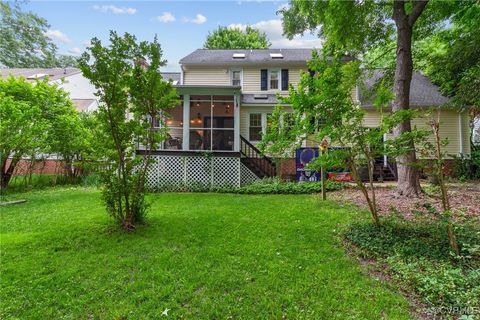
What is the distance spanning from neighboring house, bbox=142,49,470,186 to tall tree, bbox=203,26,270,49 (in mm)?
10815

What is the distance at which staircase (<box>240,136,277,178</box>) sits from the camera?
1084 centimetres

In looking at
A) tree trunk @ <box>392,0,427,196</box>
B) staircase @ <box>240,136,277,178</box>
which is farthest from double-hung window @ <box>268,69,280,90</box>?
tree trunk @ <box>392,0,427,196</box>

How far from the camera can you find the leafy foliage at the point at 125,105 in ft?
13.4

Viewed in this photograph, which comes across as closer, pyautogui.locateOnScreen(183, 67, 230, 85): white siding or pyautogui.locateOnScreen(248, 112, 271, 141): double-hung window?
pyautogui.locateOnScreen(248, 112, 271, 141): double-hung window

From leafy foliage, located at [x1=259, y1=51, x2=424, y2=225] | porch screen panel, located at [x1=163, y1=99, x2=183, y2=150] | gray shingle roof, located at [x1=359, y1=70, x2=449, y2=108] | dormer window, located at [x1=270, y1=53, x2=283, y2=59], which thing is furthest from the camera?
dormer window, located at [x1=270, y1=53, x2=283, y2=59]

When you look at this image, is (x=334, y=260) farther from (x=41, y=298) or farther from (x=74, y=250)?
(x=74, y=250)

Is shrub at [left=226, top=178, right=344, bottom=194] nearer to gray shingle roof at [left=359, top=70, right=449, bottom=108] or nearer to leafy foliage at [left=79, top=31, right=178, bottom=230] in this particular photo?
leafy foliage at [left=79, top=31, right=178, bottom=230]

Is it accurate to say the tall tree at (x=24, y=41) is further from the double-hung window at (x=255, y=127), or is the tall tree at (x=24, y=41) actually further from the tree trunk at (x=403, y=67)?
the tree trunk at (x=403, y=67)

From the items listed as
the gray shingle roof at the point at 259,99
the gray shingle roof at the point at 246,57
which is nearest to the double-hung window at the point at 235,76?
the gray shingle roof at the point at 246,57

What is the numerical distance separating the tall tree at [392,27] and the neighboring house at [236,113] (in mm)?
3351

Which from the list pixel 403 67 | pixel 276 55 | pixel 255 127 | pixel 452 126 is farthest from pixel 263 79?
pixel 452 126

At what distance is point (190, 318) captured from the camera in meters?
2.39

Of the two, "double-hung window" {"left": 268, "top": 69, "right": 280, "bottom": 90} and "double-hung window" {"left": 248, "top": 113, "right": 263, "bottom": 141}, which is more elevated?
"double-hung window" {"left": 268, "top": 69, "right": 280, "bottom": 90}

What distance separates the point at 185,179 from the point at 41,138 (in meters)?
5.56
